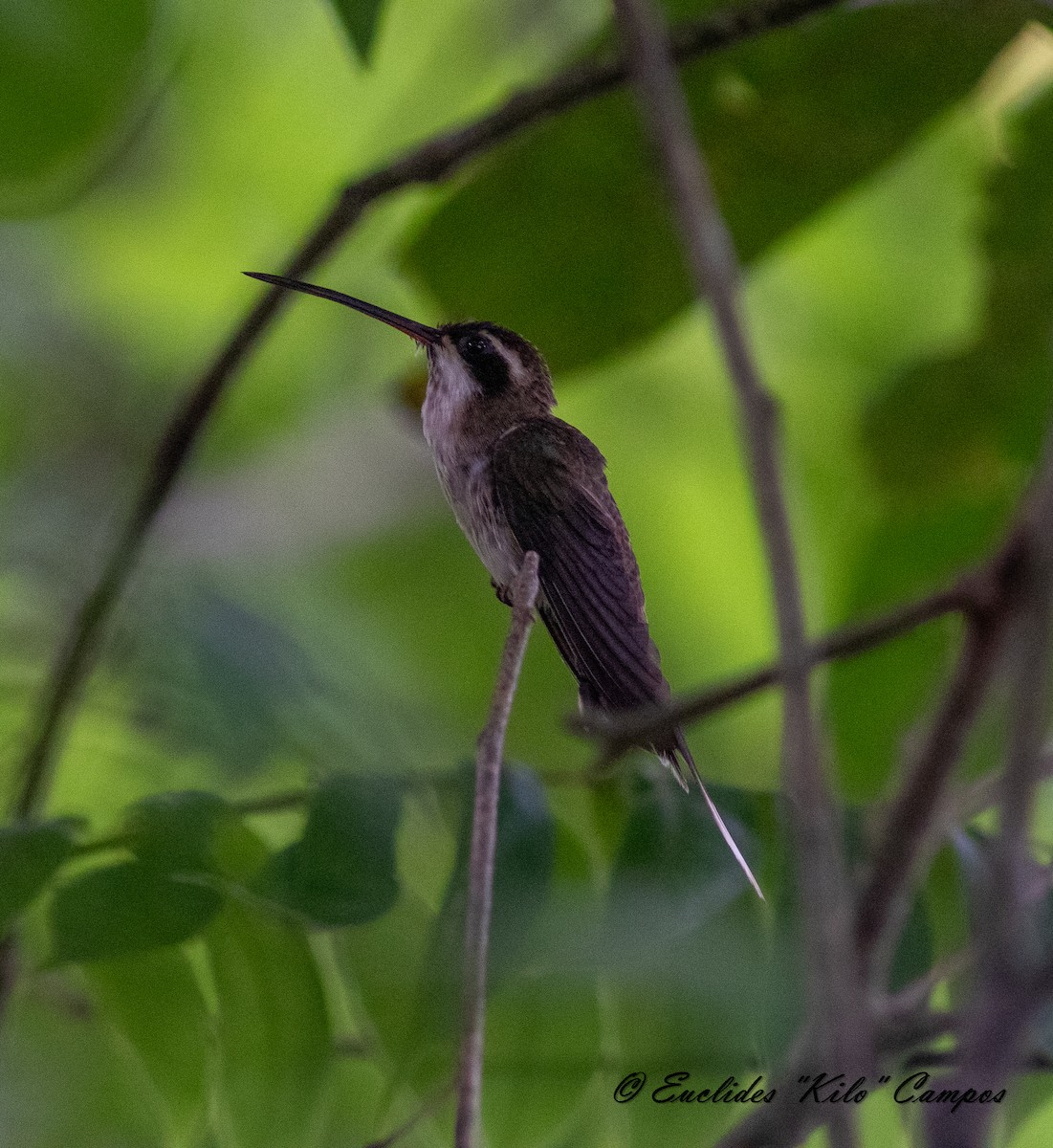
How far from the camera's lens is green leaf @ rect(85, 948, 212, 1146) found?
1450 mm

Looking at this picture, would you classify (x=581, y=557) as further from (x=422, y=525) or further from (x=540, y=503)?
(x=422, y=525)

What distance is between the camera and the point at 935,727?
2.41 feet

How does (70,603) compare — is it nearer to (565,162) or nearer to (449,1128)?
(565,162)

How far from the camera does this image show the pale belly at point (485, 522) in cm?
171

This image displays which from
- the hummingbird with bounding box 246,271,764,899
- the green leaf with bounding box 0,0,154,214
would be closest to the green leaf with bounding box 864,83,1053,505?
the hummingbird with bounding box 246,271,764,899

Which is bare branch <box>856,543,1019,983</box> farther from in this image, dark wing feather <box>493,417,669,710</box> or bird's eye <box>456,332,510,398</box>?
bird's eye <box>456,332,510,398</box>

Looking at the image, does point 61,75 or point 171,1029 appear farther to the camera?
point 61,75

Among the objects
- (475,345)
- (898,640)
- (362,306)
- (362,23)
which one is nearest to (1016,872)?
(362,306)

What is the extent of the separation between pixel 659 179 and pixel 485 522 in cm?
82

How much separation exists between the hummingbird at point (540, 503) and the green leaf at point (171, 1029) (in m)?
0.50

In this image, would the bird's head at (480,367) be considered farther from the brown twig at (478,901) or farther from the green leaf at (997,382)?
the green leaf at (997,382)

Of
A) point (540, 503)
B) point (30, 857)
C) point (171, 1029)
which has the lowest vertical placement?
point (171, 1029)

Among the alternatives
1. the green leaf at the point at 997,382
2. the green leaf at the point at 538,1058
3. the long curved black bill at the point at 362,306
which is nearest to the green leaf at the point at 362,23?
the long curved black bill at the point at 362,306

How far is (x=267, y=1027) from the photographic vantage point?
1.44m
